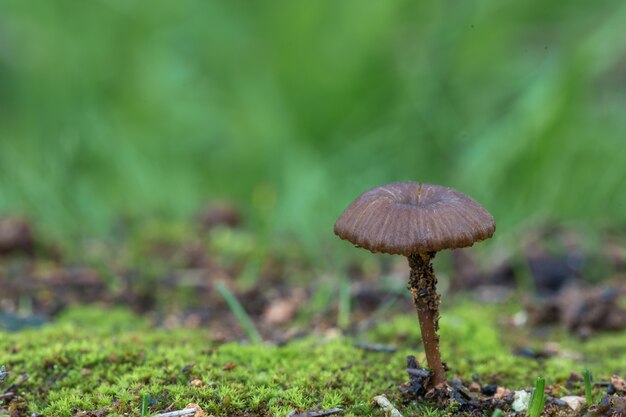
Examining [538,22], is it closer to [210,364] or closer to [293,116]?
[293,116]

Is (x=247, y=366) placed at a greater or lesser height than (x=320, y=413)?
greater

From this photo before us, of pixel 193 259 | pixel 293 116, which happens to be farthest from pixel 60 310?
pixel 293 116

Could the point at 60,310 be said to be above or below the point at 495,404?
above

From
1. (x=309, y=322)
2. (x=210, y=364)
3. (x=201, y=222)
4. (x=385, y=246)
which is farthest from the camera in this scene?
(x=201, y=222)

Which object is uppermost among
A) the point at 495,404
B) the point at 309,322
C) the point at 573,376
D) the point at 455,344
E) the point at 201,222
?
the point at 201,222

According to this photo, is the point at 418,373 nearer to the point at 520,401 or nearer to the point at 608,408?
the point at 520,401

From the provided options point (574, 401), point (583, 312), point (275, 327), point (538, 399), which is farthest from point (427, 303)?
point (583, 312)

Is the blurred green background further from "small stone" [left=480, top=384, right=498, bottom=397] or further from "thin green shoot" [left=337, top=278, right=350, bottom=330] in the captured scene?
"small stone" [left=480, top=384, right=498, bottom=397]

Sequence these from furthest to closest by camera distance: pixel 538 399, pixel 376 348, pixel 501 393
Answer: pixel 376 348, pixel 501 393, pixel 538 399
